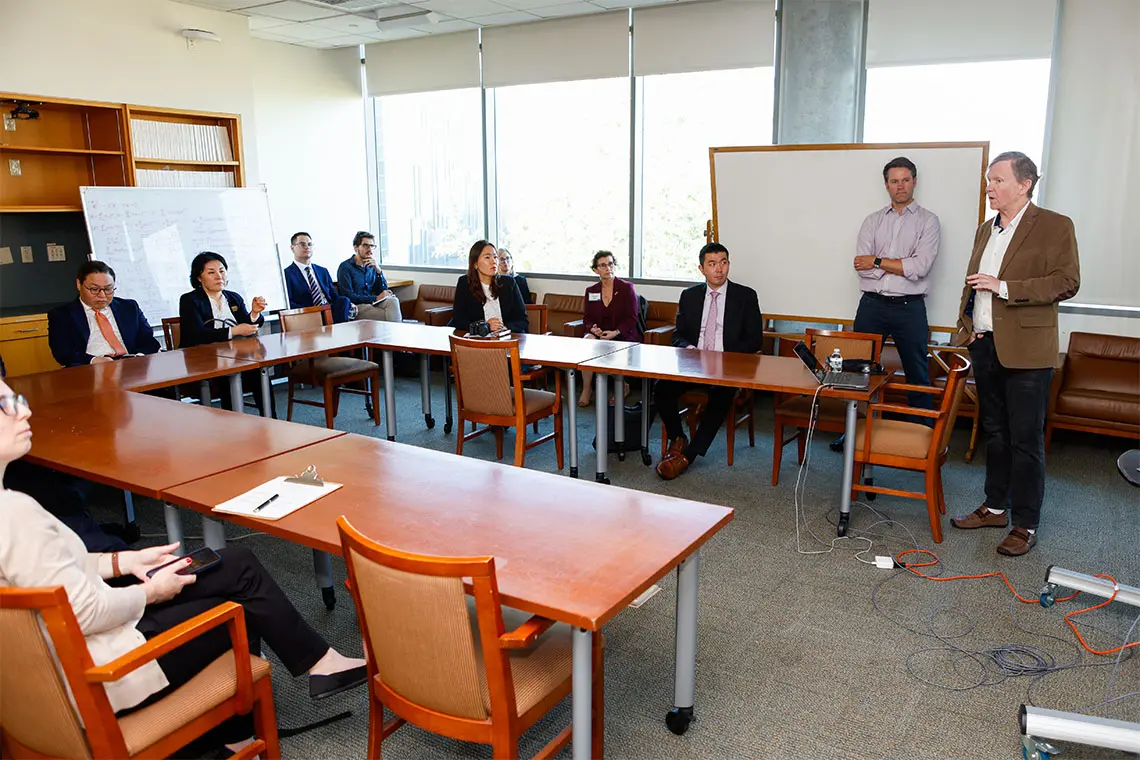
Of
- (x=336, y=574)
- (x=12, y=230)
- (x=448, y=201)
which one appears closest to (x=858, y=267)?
(x=336, y=574)

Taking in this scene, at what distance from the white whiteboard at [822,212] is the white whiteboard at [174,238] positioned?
4024 mm

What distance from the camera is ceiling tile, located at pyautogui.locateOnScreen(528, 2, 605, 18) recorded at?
693 centimetres

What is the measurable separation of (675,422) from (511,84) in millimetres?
4393

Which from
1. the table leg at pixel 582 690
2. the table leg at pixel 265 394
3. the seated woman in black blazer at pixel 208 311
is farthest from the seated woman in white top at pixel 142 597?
the seated woman in black blazer at pixel 208 311

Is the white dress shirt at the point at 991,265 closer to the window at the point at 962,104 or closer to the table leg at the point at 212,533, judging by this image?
the window at the point at 962,104

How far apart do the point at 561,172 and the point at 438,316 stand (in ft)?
6.01

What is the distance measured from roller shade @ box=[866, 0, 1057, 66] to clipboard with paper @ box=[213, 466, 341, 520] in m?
5.45

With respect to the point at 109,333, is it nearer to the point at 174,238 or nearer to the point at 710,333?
the point at 174,238

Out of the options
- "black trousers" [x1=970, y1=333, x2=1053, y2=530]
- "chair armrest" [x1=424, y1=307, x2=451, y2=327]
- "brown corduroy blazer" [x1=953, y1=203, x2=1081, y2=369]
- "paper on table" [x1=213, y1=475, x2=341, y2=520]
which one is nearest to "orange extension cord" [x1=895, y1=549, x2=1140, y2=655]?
"black trousers" [x1=970, y1=333, x2=1053, y2=530]

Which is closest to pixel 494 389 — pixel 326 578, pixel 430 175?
pixel 326 578

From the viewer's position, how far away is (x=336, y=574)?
361 centimetres

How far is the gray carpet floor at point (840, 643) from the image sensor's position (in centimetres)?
249

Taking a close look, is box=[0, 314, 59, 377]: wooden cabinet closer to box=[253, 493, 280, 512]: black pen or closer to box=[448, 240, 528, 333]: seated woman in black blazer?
box=[448, 240, 528, 333]: seated woman in black blazer

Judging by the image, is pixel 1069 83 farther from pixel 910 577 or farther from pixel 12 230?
pixel 12 230
